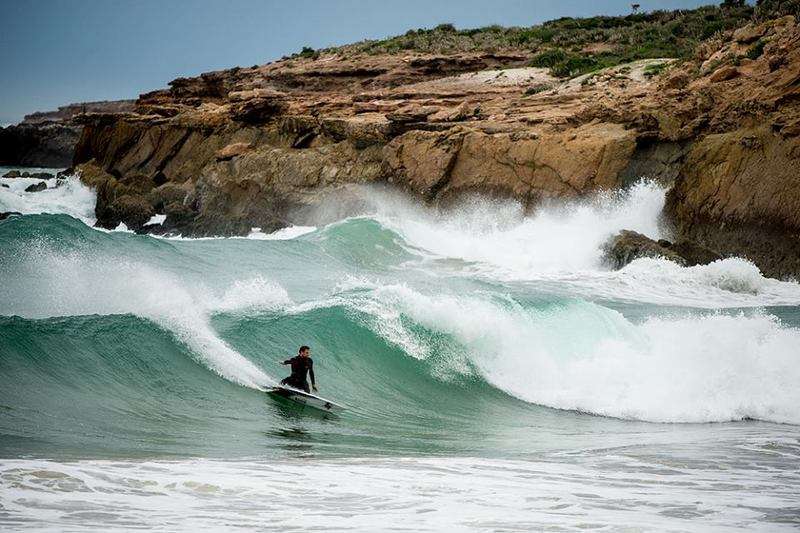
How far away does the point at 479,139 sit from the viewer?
3161 cm

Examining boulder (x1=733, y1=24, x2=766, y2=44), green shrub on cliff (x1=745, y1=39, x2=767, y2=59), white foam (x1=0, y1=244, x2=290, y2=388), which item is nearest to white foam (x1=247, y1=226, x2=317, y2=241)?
white foam (x1=0, y1=244, x2=290, y2=388)

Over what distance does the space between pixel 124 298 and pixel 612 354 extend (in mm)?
8950

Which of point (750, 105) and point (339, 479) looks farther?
point (750, 105)

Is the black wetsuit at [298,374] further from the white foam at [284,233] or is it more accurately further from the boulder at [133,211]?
the boulder at [133,211]

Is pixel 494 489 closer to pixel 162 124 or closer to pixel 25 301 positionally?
pixel 25 301

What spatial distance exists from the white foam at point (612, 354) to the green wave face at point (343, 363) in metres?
0.04

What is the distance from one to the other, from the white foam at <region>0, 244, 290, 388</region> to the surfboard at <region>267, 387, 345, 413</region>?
0.76 m

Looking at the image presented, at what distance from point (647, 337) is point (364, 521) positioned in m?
11.3

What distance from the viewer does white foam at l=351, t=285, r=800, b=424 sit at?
14.0m

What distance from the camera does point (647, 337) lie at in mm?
16938

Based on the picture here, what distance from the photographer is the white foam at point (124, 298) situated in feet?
44.8

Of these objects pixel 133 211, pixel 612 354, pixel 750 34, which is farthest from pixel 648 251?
pixel 133 211

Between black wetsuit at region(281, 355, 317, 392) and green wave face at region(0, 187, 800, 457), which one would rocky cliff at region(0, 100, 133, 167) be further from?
black wetsuit at region(281, 355, 317, 392)

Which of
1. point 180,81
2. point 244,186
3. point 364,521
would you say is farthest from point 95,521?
point 180,81
